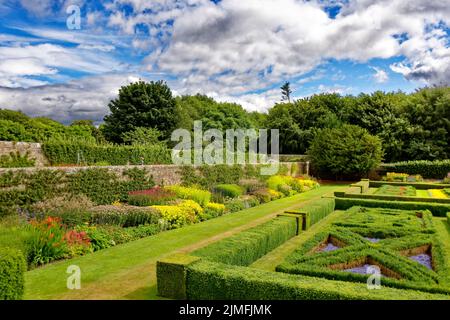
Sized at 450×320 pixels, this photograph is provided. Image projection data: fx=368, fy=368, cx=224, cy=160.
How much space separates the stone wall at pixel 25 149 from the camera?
15.4m

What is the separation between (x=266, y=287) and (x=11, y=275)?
11.6ft

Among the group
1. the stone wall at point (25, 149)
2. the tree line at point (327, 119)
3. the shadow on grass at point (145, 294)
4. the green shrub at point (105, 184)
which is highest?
the tree line at point (327, 119)

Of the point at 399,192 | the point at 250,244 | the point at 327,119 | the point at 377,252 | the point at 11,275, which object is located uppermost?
the point at 327,119

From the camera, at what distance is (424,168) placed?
31.2m

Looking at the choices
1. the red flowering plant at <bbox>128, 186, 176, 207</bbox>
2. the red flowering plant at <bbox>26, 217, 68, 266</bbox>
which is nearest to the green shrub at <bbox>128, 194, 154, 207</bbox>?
the red flowering plant at <bbox>128, 186, 176, 207</bbox>

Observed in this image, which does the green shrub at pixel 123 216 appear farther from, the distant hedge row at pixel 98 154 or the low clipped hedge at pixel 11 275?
the distant hedge row at pixel 98 154

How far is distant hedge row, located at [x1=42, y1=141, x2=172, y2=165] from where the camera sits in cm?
1745

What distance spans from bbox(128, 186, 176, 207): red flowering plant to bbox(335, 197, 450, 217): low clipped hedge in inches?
287

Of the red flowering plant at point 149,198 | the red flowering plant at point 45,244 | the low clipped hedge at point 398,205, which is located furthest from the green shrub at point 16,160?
the low clipped hedge at point 398,205

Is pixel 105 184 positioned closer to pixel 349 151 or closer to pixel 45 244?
pixel 45 244

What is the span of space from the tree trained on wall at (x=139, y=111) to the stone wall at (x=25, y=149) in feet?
60.1

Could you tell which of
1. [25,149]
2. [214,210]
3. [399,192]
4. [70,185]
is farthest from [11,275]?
[399,192]
